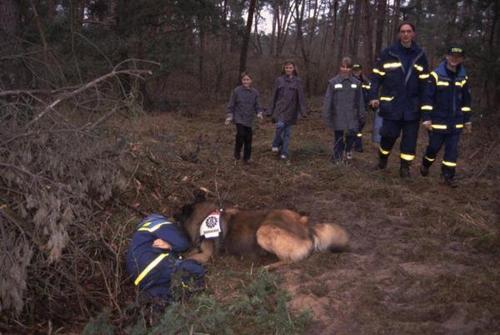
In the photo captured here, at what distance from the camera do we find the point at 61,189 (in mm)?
3896

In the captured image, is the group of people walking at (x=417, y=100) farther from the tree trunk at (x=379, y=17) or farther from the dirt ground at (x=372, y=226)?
the tree trunk at (x=379, y=17)

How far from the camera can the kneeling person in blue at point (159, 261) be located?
4.53 meters

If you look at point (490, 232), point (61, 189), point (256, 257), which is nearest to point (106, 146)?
point (61, 189)

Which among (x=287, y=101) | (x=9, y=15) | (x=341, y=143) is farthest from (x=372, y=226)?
(x=9, y=15)

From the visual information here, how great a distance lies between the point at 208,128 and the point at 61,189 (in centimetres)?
992

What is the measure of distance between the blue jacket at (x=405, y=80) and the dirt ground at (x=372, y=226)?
104 centimetres

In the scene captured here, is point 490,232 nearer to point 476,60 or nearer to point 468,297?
point 468,297

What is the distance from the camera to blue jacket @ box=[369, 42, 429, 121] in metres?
6.97

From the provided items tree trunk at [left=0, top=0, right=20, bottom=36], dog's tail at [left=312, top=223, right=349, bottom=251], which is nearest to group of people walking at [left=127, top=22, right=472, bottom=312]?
dog's tail at [left=312, top=223, right=349, bottom=251]

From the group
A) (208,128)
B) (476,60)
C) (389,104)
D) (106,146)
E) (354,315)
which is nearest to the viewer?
(354,315)

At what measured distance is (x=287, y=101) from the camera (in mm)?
9148

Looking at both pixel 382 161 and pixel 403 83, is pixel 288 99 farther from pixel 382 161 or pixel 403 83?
pixel 403 83

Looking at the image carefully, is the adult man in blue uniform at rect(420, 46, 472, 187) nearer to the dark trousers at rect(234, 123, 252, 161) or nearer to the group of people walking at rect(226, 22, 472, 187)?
the group of people walking at rect(226, 22, 472, 187)

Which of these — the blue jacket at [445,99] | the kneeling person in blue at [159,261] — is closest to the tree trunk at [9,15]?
the kneeling person in blue at [159,261]
